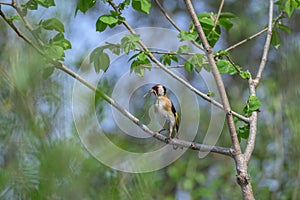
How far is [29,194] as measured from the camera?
2.86 feet

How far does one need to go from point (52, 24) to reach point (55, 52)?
1.9 inches

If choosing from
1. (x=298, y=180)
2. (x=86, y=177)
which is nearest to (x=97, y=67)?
(x=86, y=177)

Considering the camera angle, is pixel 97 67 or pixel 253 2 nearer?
pixel 97 67

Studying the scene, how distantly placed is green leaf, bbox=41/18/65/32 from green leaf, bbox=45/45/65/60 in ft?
0.10

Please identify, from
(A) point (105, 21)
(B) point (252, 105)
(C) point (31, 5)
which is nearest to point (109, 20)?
(A) point (105, 21)

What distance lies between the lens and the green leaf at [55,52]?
919 mm

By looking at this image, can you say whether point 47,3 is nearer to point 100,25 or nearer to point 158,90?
point 100,25

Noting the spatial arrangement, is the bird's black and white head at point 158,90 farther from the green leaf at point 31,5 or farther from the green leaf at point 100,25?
the green leaf at point 31,5

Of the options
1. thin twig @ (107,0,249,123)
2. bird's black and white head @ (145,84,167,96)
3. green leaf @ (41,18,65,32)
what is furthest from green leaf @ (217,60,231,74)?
green leaf @ (41,18,65,32)

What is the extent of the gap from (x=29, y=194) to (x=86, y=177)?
0.33 feet

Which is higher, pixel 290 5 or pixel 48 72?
pixel 290 5

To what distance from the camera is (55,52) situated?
92cm

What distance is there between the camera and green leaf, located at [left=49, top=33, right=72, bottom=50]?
0.95 meters

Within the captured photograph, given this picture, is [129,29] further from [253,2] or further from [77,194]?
[253,2]
